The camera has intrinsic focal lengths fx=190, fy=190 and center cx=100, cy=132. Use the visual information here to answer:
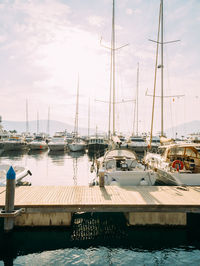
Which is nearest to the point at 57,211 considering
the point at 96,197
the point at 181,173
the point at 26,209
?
the point at 26,209

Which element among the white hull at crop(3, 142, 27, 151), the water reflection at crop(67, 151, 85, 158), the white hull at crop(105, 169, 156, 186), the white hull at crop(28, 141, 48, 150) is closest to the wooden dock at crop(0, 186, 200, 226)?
the white hull at crop(105, 169, 156, 186)

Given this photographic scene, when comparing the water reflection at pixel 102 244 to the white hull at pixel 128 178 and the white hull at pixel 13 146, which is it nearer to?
the white hull at pixel 128 178

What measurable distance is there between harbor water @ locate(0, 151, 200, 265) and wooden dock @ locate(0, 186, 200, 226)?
1.30ft

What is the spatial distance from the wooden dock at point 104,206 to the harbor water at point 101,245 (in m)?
0.40

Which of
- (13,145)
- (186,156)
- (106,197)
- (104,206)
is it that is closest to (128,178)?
(106,197)

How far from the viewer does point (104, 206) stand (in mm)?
7496

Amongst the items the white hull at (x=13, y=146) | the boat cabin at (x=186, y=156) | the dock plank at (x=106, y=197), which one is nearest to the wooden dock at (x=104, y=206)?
the dock plank at (x=106, y=197)

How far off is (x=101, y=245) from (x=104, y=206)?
1.33m

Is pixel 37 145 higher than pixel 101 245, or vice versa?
pixel 37 145

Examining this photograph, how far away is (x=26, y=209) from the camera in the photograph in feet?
24.1

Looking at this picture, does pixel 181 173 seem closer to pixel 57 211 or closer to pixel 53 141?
pixel 57 211

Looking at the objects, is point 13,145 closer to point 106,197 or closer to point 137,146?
point 137,146

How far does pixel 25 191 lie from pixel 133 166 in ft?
24.5

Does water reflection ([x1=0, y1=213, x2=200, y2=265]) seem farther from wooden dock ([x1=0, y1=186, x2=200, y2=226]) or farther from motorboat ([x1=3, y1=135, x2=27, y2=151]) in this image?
motorboat ([x1=3, y1=135, x2=27, y2=151])
